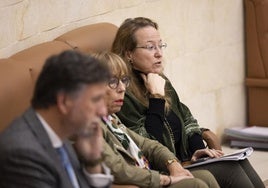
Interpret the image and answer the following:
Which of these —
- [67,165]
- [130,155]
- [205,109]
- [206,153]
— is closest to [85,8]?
[206,153]

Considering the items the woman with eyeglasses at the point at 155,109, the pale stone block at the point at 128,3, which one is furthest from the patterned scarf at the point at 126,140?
the pale stone block at the point at 128,3

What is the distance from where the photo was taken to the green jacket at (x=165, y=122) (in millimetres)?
3891

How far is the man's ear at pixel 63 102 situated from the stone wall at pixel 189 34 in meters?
1.50

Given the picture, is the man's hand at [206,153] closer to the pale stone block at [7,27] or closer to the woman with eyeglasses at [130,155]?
the woman with eyeglasses at [130,155]

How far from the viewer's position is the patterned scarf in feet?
11.6

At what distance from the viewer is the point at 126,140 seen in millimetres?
3590

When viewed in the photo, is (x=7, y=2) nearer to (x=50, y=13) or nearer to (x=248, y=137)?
(x=50, y=13)

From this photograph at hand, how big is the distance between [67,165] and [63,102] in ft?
0.83

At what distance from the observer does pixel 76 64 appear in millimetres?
2438

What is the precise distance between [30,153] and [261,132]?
137 inches

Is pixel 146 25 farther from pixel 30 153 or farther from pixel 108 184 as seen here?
pixel 30 153

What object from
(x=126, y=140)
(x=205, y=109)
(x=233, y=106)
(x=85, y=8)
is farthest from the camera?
(x=233, y=106)

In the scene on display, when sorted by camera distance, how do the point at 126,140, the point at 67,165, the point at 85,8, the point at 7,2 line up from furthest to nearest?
the point at 85,8 → the point at 7,2 → the point at 126,140 → the point at 67,165

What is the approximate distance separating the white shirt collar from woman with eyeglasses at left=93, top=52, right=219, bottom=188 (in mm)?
763
